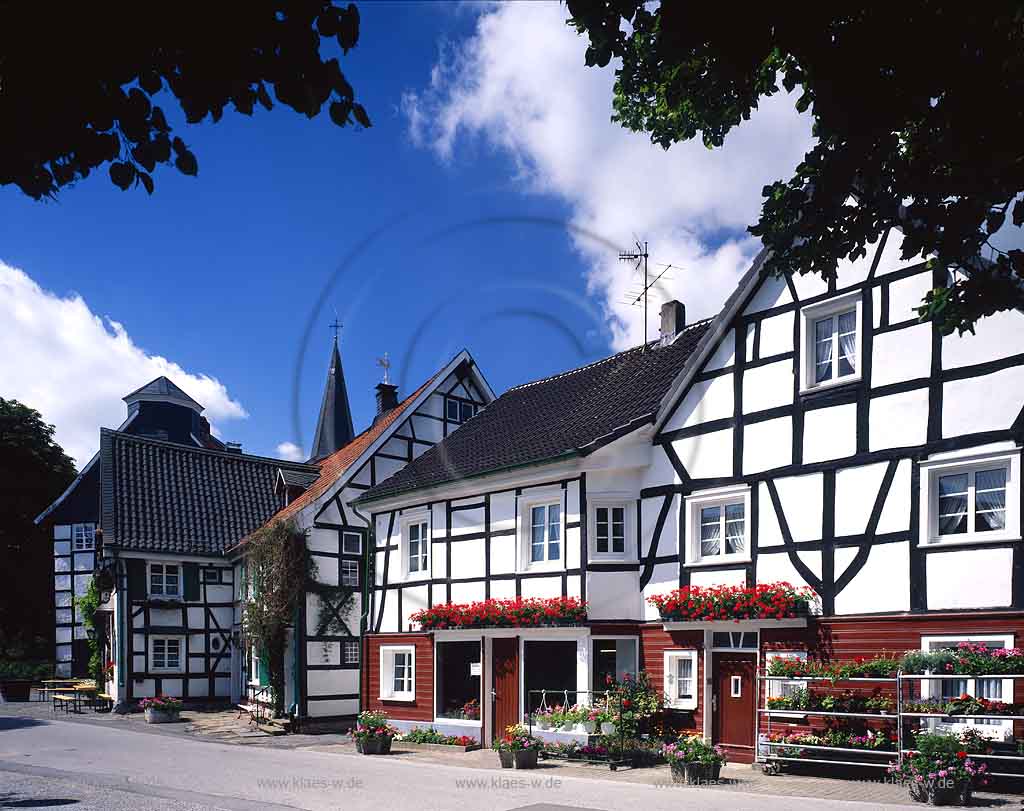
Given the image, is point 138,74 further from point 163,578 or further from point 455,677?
point 163,578

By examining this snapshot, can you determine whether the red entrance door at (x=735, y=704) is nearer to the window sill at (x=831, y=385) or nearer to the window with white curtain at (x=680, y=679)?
the window with white curtain at (x=680, y=679)

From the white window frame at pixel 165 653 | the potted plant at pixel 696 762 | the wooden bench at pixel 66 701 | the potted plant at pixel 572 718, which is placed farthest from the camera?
the wooden bench at pixel 66 701

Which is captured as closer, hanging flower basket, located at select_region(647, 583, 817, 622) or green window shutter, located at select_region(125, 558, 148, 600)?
hanging flower basket, located at select_region(647, 583, 817, 622)

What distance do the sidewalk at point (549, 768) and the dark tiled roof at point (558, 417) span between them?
18.0 feet

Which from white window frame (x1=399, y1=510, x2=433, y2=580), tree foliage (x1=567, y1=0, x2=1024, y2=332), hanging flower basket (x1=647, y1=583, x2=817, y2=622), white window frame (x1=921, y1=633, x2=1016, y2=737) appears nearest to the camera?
tree foliage (x1=567, y1=0, x2=1024, y2=332)

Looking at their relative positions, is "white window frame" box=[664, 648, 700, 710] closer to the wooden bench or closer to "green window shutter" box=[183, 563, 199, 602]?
"green window shutter" box=[183, 563, 199, 602]

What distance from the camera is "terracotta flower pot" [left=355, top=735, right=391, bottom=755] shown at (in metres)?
19.9

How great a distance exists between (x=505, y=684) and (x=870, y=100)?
15288 millimetres

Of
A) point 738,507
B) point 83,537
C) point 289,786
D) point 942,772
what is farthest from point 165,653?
point 942,772

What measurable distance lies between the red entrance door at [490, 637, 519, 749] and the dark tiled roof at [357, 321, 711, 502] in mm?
3485

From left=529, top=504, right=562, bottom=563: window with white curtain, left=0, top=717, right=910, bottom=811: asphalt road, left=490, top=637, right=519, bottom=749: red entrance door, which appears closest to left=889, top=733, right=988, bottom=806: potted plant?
left=0, top=717, right=910, bottom=811: asphalt road

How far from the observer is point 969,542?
14070 mm

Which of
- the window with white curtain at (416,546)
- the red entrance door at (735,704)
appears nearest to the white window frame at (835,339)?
the red entrance door at (735,704)

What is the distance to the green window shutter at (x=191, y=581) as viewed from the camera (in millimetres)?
31094
